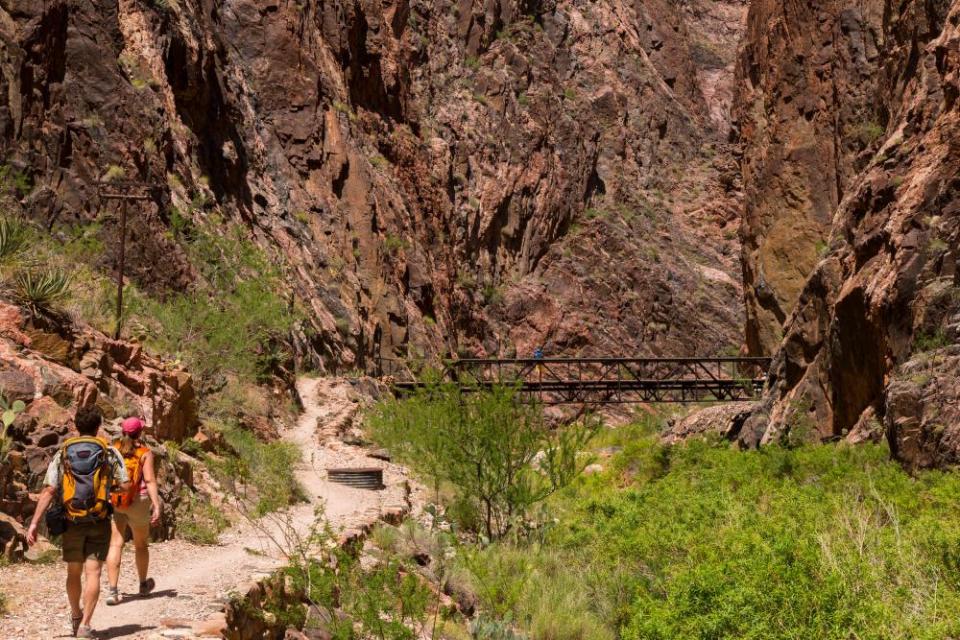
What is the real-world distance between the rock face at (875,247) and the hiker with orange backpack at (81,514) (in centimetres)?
1167

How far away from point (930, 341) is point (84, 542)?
13.5 m

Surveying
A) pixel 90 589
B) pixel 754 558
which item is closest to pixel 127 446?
pixel 90 589

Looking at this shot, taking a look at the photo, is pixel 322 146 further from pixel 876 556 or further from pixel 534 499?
pixel 876 556

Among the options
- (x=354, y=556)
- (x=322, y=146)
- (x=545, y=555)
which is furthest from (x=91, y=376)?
(x=322, y=146)

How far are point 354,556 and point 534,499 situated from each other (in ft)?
16.5

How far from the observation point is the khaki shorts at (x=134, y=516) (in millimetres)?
8016

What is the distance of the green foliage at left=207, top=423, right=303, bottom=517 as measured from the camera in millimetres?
15458

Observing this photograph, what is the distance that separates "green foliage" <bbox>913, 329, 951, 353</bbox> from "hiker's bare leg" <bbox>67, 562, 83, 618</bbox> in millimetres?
13443

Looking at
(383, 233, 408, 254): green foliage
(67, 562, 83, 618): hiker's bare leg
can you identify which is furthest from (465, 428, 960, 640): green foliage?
(383, 233, 408, 254): green foliage

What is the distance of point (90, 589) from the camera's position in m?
7.04

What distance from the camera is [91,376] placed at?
13.0 metres

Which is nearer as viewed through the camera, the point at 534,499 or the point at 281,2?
the point at 534,499

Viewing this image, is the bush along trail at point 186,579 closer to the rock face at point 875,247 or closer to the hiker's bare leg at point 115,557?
the hiker's bare leg at point 115,557

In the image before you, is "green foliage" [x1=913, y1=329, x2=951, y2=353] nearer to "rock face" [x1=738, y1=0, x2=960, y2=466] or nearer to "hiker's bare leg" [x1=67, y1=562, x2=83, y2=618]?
"rock face" [x1=738, y1=0, x2=960, y2=466]
